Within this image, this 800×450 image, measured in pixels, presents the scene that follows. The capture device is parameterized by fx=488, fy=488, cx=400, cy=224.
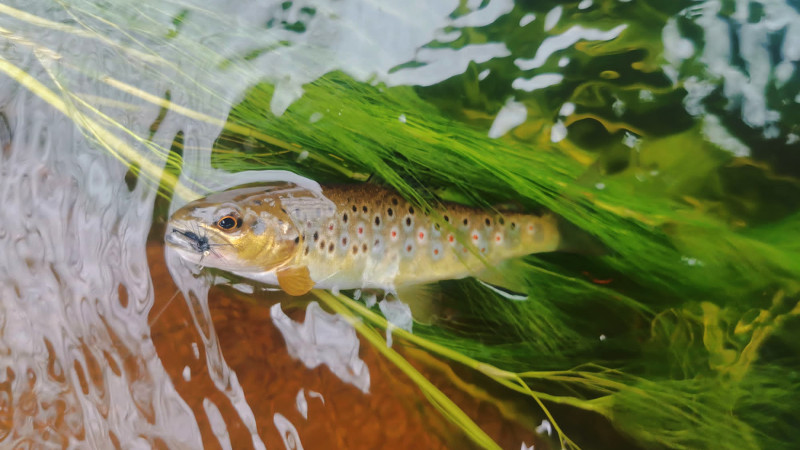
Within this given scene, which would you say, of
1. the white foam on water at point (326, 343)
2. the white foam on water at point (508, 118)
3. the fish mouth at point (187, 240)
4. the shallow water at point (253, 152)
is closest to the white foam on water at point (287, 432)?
the shallow water at point (253, 152)

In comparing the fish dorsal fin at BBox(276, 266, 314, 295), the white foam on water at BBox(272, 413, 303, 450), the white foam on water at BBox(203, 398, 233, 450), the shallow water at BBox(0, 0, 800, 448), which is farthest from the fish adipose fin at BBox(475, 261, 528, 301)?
the white foam on water at BBox(203, 398, 233, 450)

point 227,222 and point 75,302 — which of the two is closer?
point 227,222

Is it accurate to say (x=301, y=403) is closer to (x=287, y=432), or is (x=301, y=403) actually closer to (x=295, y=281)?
(x=287, y=432)

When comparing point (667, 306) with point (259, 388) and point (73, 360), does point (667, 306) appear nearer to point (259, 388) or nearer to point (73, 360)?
point (259, 388)

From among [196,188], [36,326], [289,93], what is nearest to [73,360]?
[36,326]

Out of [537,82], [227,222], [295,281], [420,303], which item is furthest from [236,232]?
[537,82]

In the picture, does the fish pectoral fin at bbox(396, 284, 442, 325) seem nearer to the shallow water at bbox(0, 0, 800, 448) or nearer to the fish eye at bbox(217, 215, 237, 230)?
the shallow water at bbox(0, 0, 800, 448)
